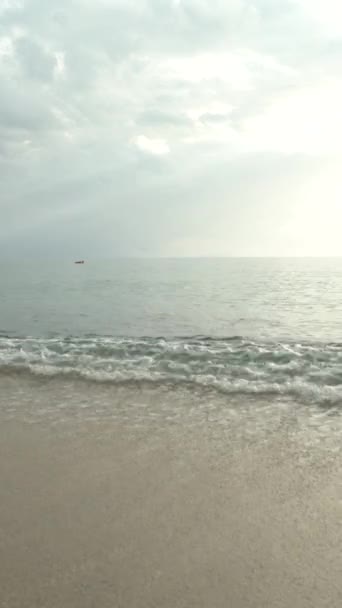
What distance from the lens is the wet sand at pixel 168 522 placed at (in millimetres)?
3375

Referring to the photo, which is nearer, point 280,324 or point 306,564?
point 306,564

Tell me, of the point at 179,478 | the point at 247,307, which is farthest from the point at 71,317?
the point at 179,478

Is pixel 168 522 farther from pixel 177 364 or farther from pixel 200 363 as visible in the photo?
pixel 200 363

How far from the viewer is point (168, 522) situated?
4293 mm

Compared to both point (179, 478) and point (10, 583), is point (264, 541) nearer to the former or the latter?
point (179, 478)

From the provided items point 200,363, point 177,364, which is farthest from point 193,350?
point 177,364

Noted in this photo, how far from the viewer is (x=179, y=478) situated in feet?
17.1

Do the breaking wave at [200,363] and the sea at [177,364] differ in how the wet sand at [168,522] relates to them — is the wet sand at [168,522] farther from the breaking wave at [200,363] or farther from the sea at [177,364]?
the breaking wave at [200,363]

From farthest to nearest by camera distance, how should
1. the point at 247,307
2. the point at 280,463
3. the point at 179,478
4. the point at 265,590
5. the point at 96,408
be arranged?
1. the point at 247,307
2. the point at 96,408
3. the point at 280,463
4. the point at 179,478
5. the point at 265,590

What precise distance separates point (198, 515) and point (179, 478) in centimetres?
83

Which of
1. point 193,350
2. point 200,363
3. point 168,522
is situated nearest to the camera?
point 168,522

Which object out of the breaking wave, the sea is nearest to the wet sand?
the sea

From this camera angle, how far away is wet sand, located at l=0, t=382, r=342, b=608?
3.38m

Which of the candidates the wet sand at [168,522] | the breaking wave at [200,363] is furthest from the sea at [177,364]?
the wet sand at [168,522]
